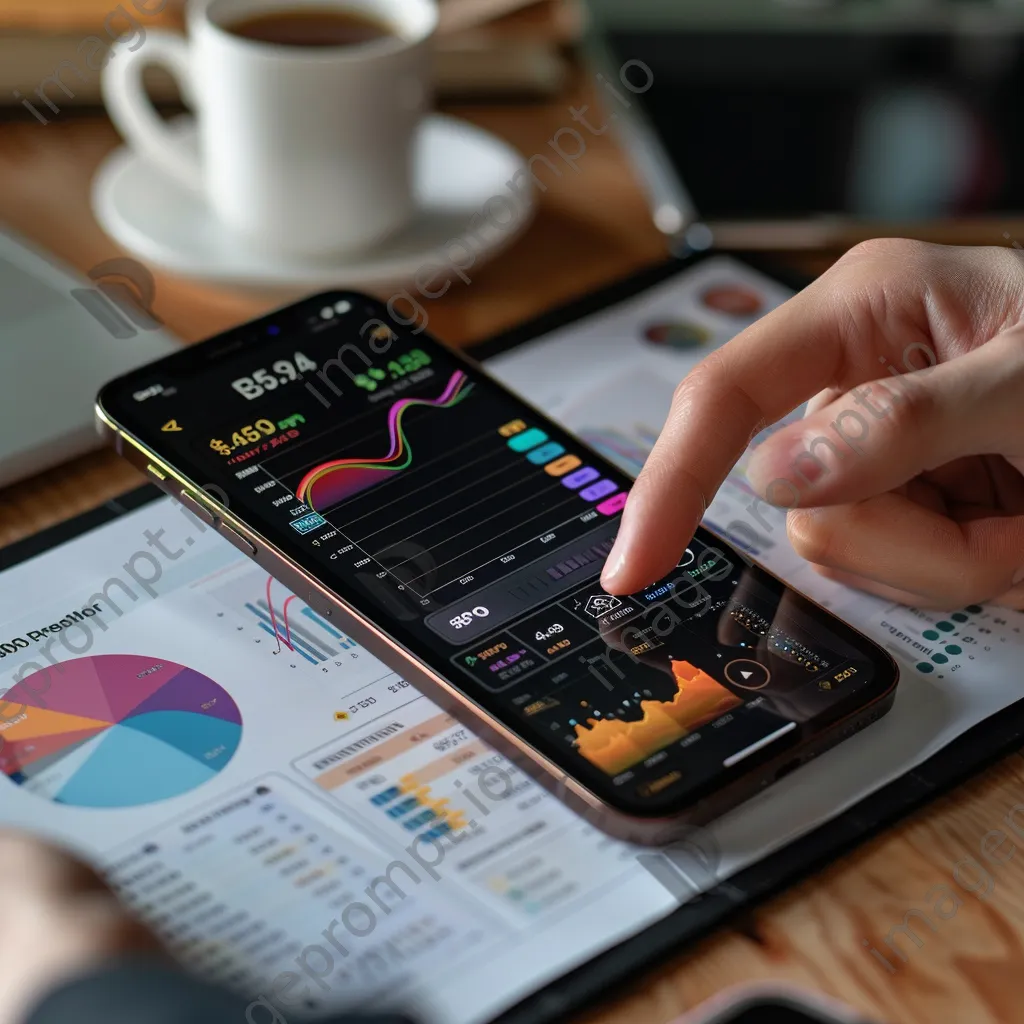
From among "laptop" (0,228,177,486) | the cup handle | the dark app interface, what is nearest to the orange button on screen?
the dark app interface

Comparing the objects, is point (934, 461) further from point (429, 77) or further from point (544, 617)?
point (429, 77)

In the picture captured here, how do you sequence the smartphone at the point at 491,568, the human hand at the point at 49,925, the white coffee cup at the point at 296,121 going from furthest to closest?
1. the white coffee cup at the point at 296,121
2. the smartphone at the point at 491,568
3. the human hand at the point at 49,925

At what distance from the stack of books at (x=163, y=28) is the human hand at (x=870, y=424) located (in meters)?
0.41

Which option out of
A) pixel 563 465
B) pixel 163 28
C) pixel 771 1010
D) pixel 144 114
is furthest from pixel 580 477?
pixel 163 28

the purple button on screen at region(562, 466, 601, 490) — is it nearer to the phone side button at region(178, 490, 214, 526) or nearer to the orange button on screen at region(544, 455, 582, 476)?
the orange button on screen at region(544, 455, 582, 476)

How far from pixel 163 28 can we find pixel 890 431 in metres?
0.63

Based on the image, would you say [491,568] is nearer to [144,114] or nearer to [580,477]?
[580,477]

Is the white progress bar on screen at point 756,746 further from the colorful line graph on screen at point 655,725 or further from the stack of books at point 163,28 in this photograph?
the stack of books at point 163,28

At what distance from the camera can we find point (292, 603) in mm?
483

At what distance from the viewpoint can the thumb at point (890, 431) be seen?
411 millimetres

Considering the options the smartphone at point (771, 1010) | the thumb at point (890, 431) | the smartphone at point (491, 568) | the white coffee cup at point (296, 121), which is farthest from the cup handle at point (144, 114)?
the smartphone at point (771, 1010)

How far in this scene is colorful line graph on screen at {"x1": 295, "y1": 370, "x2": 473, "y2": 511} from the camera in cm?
49

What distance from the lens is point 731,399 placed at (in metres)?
0.47

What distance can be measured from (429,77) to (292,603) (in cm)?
32
